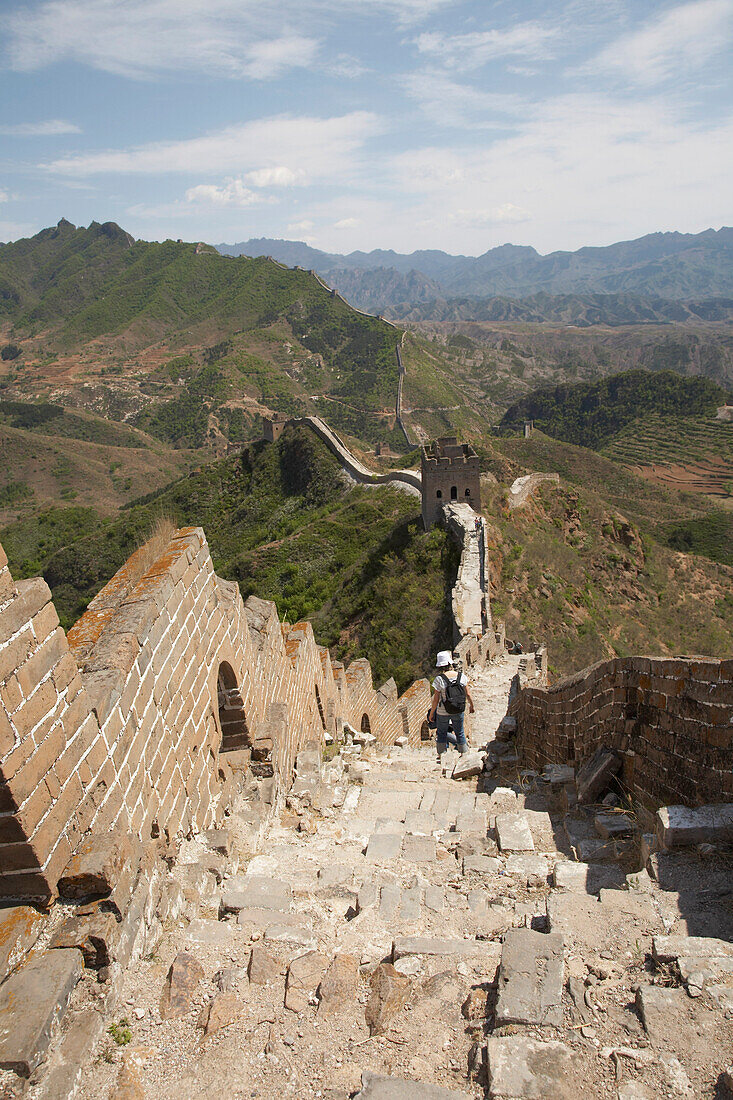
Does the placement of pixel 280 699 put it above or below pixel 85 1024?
below

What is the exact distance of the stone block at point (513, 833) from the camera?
5176 mm

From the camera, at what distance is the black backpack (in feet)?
32.6

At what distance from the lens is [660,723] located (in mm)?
5531

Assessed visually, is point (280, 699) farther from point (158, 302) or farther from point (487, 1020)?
point (158, 302)

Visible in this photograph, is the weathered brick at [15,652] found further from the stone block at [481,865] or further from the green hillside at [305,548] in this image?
the green hillside at [305,548]

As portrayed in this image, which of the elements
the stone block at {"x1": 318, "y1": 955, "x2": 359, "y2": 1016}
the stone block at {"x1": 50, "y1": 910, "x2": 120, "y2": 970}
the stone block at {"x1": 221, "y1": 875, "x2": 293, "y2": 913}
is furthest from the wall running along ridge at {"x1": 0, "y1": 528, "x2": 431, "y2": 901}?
the stone block at {"x1": 318, "y1": 955, "x2": 359, "y2": 1016}

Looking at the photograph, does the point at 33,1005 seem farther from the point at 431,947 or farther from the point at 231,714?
the point at 231,714

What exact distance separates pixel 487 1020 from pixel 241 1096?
43.7 inches

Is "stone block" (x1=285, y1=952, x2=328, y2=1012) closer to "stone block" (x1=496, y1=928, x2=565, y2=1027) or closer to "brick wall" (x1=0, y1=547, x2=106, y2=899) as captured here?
"stone block" (x1=496, y1=928, x2=565, y2=1027)

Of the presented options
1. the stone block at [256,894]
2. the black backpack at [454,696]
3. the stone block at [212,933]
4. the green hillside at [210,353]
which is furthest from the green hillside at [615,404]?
the stone block at [212,933]

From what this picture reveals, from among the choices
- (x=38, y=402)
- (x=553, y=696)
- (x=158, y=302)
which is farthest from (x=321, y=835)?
(x=158, y=302)

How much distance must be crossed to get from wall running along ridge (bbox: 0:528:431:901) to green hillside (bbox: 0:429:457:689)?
10.8ft

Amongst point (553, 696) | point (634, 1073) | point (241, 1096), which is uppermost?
point (634, 1073)

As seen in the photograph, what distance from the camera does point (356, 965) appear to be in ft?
11.1
